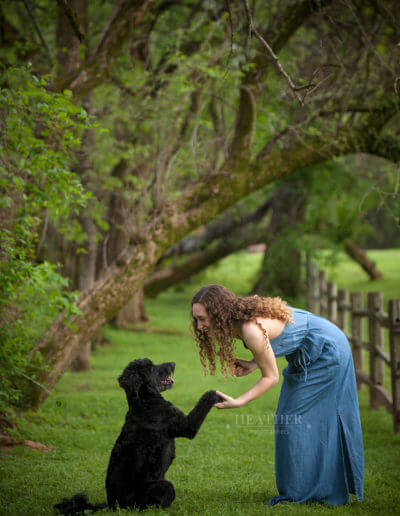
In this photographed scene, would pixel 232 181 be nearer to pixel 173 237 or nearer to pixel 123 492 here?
pixel 173 237

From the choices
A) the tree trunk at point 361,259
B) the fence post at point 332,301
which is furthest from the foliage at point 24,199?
the tree trunk at point 361,259

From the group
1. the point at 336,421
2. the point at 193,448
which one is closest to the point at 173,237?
the point at 193,448

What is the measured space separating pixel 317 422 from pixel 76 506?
190 cm

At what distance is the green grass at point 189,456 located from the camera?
422cm

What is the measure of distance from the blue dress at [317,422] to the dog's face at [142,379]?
0.90 meters

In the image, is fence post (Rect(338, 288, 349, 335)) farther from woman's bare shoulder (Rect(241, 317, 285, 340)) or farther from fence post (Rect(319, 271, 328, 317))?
woman's bare shoulder (Rect(241, 317, 285, 340))

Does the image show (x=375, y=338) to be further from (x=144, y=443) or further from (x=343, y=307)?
(x=144, y=443)

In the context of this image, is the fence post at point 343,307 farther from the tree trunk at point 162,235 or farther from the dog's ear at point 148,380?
the dog's ear at point 148,380

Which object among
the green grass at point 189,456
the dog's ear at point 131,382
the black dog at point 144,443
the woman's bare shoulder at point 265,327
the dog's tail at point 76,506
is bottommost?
the green grass at point 189,456

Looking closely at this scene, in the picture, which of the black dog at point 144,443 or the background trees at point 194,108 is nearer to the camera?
the black dog at point 144,443

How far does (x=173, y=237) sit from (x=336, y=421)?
4.38 meters

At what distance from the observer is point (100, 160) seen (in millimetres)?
10469

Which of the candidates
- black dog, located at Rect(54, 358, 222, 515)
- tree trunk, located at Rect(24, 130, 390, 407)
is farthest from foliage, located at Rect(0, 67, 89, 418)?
black dog, located at Rect(54, 358, 222, 515)

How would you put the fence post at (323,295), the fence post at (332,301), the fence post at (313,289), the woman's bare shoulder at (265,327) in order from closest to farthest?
the woman's bare shoulder at (265,327)
the fence post at (332,301)
the fence post at (323,295)
the fence post at (313,289)
